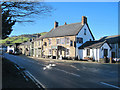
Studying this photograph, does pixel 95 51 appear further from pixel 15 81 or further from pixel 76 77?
pixel 15 81

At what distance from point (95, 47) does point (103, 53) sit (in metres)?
2.57

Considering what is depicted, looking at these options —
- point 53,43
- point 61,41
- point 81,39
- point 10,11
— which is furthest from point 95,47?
point 10,11

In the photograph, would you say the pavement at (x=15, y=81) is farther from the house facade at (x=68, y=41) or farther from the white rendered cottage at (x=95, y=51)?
the house facade at (x=68, y=41)

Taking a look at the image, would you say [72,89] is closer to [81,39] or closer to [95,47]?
[95,47]

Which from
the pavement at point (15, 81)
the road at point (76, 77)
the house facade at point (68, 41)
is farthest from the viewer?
the house facade at point (68, 41)

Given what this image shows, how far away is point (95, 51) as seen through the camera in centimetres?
2673

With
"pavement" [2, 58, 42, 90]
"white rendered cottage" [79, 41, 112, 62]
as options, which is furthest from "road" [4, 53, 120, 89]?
"white rendered cottage" [79, 41, 112, 62]

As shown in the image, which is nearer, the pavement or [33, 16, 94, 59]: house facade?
the pavement

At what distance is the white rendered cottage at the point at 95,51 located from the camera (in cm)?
2648

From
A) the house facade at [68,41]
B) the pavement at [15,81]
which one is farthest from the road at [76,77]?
the house facade at [68,41]

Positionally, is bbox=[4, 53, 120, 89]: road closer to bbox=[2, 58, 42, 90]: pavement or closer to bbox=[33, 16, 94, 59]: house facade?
bbox=[2, 58, 42, 90]: pavement

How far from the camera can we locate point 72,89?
7.02 meters

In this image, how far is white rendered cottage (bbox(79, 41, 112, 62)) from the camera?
1043 inches

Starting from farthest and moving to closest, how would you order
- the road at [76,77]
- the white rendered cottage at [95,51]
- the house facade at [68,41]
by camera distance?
the house facade at [68,41] → the white rendered cottage at [95,51] → the road at [76,77]
